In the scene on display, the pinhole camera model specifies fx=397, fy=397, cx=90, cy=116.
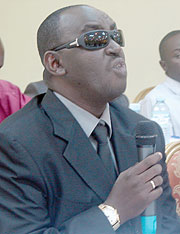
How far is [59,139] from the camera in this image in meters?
0.94

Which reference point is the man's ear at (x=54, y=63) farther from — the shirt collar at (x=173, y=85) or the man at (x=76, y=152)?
the shirt collar at (x=173, y=85)

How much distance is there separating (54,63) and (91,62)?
0.37 ft

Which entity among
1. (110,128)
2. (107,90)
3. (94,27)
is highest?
(94,27)

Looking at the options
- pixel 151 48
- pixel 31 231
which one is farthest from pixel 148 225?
pixel 151 48

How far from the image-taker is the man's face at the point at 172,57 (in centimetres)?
287

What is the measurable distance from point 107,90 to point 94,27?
161 mm

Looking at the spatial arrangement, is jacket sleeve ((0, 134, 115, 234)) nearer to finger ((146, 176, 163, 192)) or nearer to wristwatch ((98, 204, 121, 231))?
wristwatch ((98, 204, 121, 231))

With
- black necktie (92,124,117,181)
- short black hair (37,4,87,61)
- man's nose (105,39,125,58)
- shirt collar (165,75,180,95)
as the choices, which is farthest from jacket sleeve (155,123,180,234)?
shirt collar (165,75,180,95)

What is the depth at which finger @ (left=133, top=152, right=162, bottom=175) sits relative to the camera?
0.81 m

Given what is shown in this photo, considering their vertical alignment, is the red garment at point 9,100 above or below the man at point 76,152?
below

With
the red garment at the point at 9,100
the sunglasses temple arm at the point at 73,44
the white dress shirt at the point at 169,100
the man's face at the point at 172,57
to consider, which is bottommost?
the white dress shirt at the point at 169,100

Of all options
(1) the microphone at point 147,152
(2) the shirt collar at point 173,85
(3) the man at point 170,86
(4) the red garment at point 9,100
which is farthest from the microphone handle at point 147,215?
Result: (2) the shirt collar at point 173,85

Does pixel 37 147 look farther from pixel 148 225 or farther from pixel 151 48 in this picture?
pixel 151 48

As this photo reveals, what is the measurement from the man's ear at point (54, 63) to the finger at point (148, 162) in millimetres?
322
